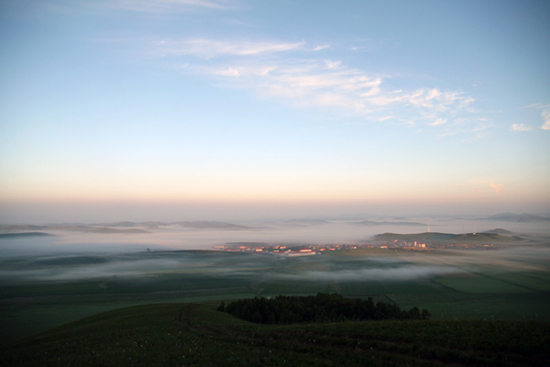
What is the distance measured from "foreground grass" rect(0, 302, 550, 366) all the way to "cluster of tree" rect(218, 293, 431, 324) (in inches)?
547

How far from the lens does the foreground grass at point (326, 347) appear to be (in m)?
14.9

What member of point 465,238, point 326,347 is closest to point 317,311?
point 326,347

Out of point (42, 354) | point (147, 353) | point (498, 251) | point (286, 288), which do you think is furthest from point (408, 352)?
point (498, 251)

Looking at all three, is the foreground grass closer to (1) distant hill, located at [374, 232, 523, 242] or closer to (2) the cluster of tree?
(2) the cluster of tree

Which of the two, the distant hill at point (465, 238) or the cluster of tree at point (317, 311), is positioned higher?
the cluster of tree at point (317, 311)

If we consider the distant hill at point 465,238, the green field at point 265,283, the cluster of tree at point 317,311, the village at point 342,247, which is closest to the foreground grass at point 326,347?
the cluster of tree at point 317,311

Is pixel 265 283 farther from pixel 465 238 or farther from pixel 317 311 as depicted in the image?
pixel 465 238

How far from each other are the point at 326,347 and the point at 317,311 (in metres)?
22.8

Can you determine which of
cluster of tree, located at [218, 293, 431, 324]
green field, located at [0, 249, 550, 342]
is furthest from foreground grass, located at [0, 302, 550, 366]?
green field, located at [0, 249, 550, 342]

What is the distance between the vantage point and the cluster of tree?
Result: 37312 mm

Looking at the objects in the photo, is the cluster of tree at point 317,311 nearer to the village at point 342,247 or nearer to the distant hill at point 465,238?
the village at point 342,247

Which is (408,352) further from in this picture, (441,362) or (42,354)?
(42,354)

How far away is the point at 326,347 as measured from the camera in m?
18.0

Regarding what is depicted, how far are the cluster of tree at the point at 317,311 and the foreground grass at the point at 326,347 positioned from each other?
45.5ft
